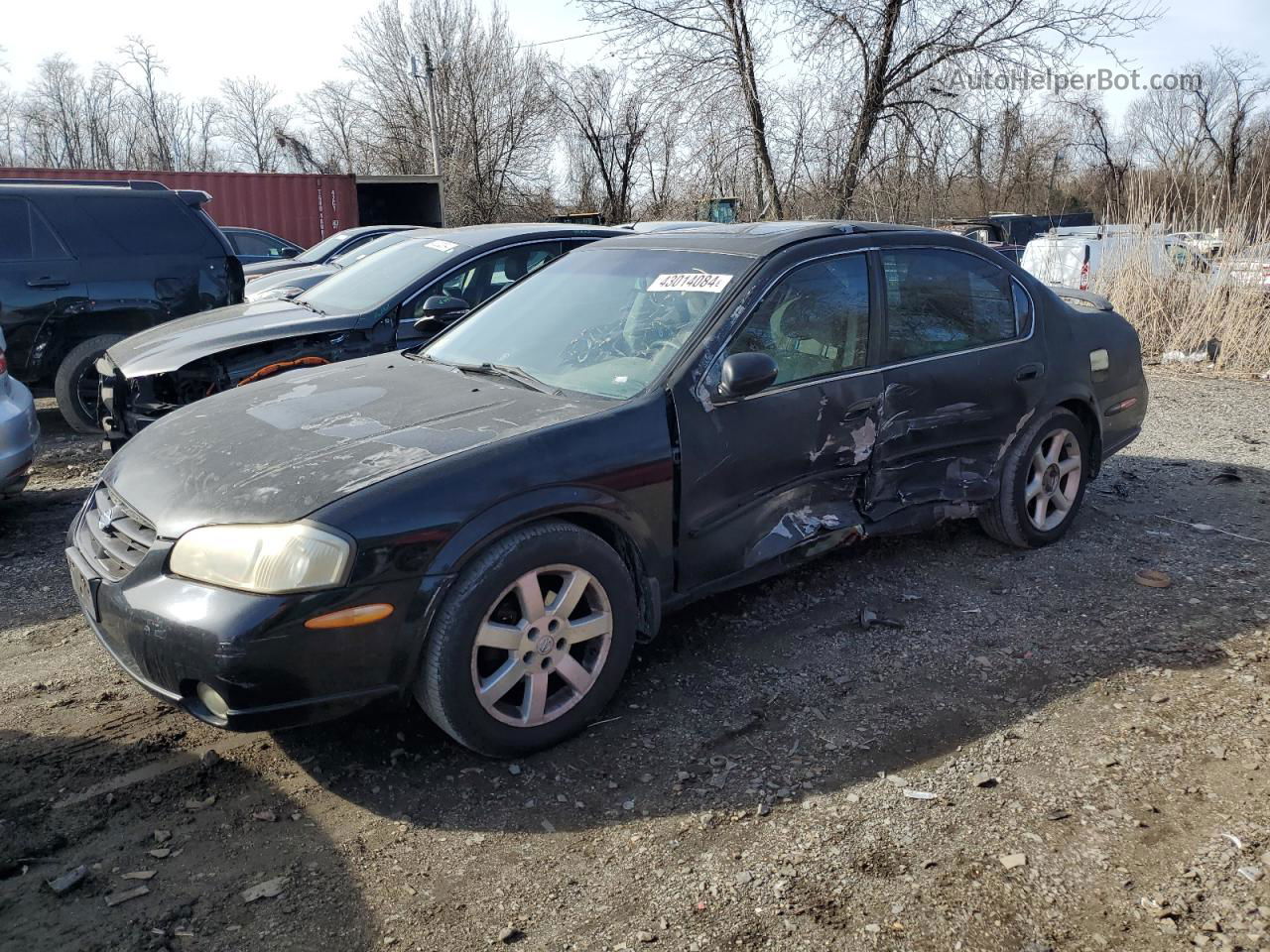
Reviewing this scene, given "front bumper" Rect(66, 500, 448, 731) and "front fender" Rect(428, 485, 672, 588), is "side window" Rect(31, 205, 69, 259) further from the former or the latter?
"front fender" Rect(428, 485, 672, 588)

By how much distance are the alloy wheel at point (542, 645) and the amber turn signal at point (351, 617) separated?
31 cm

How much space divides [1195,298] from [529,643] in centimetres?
1071

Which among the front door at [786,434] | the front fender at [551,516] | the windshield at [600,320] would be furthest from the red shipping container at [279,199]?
the front fender at [551,516]

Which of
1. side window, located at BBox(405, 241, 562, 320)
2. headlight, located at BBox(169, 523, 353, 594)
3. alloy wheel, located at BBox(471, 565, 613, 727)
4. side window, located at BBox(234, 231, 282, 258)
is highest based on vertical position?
side window, located at BBox(234, 231, 282, 258)

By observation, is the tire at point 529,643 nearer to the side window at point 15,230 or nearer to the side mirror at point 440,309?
the side mirror at point 440,309

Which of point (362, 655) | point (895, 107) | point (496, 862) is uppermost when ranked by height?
point (895, 107)

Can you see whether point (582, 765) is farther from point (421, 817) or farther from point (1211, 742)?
point (1211, 742)

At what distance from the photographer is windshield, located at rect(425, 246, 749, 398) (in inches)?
146

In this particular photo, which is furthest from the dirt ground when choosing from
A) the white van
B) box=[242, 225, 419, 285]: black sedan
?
box=[242, 225, 419, 285]: black sedan

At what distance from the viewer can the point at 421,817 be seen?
113 inches

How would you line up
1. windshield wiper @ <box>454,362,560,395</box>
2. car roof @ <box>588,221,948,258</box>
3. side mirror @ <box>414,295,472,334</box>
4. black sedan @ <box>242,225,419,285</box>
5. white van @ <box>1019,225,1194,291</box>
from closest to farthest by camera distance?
windshield wiper @ <box>454,362,560,395</box>
car roof @ <box>588,221,948,258</box>
side mirror @ <box>414,295,472,334</box>
white van @ <box>1019,225,1194,291</box>
black sedan @ <box>242,225,419,285</box>

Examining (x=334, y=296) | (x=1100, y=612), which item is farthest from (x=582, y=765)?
(x=334, y=296)

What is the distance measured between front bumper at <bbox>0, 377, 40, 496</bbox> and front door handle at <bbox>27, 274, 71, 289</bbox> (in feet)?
8.23

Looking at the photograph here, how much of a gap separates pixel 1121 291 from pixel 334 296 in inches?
361
